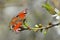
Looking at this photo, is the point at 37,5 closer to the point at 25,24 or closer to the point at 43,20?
the point at 43,20

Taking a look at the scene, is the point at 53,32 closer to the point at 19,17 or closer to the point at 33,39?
the point at 33,39

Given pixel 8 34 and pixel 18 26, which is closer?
pixel 18 26

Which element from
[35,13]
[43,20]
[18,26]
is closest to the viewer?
[18,26]

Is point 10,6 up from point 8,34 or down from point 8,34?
up

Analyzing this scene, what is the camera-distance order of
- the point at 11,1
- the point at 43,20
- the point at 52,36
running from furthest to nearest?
the point at 11,1 → the point at 43,20 → the point at 52,36

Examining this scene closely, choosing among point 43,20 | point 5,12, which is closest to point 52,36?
point 43,20

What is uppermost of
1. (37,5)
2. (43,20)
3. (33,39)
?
(37,5)

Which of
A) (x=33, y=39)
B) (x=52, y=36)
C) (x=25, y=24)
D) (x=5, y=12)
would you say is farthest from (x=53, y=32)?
(x=25, y=24)
